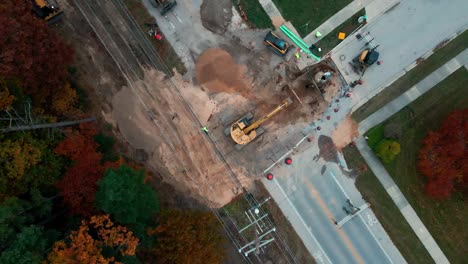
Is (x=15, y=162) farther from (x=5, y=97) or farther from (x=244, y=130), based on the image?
(x=244, y=130)

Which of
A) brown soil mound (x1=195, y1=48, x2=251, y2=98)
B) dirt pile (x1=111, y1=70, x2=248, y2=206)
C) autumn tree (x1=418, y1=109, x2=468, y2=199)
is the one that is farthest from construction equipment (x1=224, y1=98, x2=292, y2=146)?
autumn tree (x1=418, y1=109, x2=468, y2=199)

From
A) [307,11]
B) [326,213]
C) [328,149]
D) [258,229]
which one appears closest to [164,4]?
[307,11]

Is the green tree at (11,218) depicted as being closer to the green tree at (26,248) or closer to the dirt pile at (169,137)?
the green tree at (26,248)

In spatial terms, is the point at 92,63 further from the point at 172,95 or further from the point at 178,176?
the point at 178,176

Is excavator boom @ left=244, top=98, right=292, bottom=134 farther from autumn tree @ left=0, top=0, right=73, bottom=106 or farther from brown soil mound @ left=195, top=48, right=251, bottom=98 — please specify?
autumn tree @ left=0, top=0, right=73, bottom=106

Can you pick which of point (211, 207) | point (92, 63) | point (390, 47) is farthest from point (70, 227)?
point (390, 47)

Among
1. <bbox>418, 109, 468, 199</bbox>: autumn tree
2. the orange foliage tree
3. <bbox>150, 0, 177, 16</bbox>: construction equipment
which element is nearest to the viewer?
the orange foliage tree
